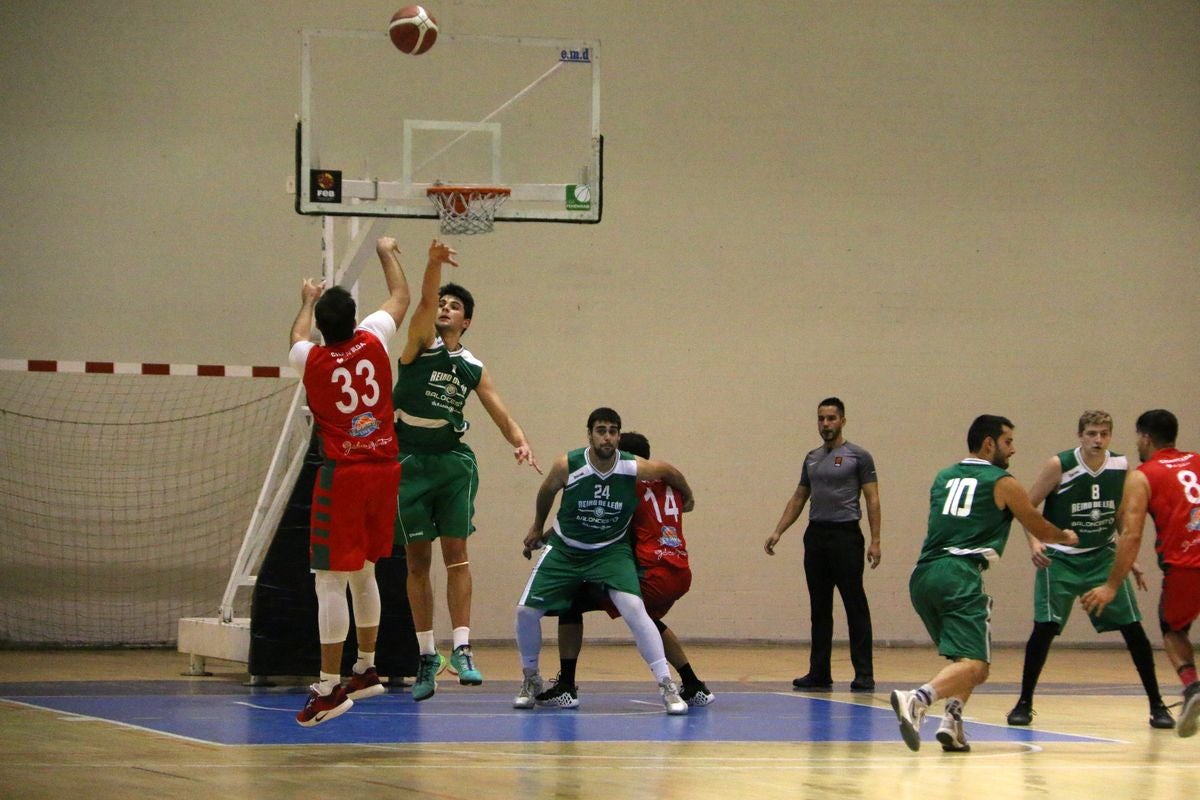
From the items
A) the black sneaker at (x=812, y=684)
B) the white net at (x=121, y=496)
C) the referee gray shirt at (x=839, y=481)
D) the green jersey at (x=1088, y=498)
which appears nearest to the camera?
the green jersey at (x=1088, y=498)

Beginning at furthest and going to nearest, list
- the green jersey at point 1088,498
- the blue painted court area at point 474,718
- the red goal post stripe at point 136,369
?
1. the red goal post stripe at point 136,369
2. the green jersey at point 1088,498
3. the blue painted court area at point 474,718

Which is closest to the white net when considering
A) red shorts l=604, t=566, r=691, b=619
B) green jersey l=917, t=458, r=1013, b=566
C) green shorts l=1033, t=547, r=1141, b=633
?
red shorts l=604, t=566, r=691, b=619

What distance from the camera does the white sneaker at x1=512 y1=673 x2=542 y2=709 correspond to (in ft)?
28.8

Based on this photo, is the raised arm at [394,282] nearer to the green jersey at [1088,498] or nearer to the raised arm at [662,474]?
the raised arm at [662,474]

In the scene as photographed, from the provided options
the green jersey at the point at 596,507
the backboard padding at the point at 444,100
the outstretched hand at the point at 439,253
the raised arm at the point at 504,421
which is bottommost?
the green jersey at the point at 596,507

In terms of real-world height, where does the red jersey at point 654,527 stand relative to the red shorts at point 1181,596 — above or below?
above

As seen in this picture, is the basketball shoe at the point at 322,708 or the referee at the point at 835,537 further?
the referee at the point at 835,537

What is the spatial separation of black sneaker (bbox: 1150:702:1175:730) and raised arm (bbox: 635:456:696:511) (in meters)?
2.98

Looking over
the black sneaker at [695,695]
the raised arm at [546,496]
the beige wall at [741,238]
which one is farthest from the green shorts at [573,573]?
the beige wall at [741,238]

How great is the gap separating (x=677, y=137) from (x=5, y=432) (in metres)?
6.86

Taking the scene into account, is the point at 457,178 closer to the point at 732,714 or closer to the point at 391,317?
the point at 391,317

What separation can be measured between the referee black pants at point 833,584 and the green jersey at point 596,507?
273cm

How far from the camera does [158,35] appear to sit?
13.5 metres

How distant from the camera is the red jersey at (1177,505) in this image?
326 inches
